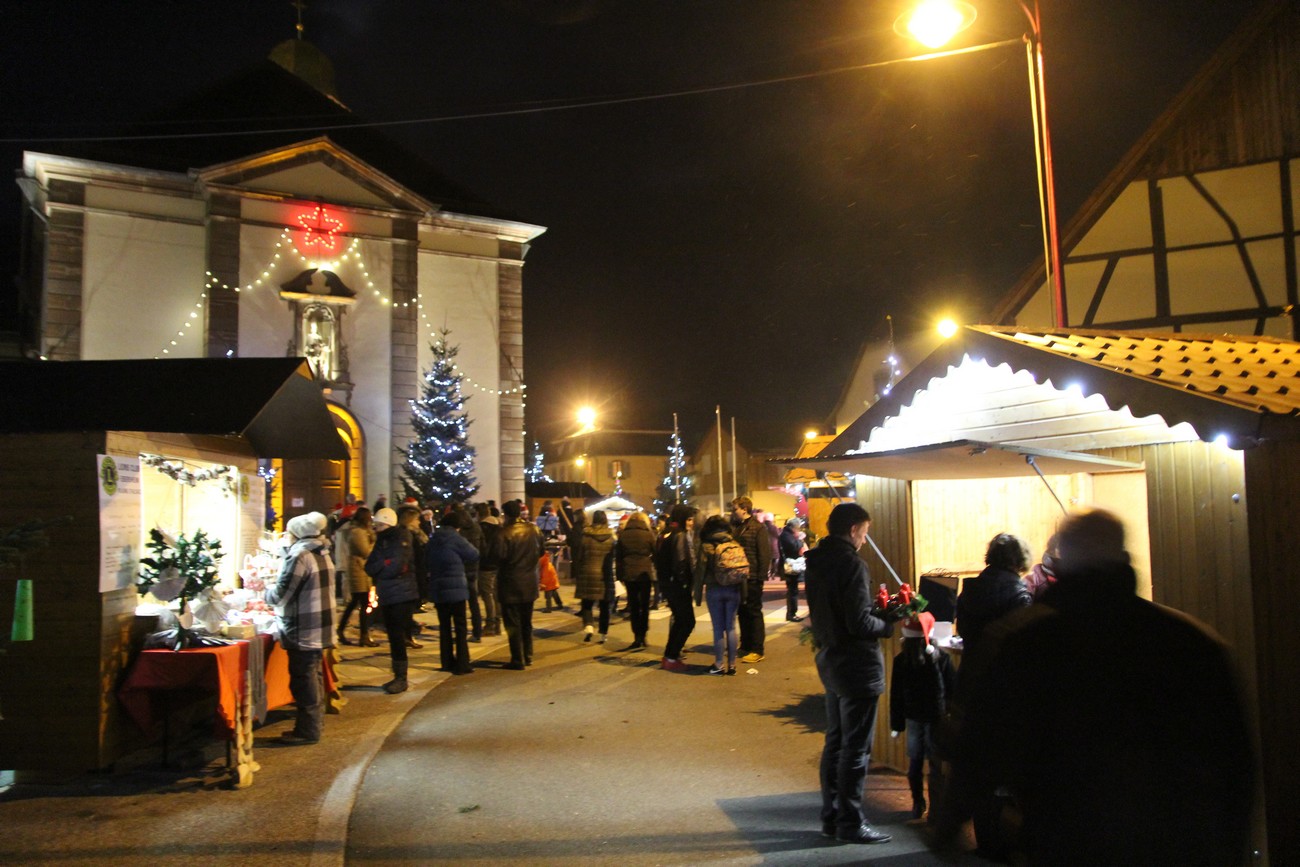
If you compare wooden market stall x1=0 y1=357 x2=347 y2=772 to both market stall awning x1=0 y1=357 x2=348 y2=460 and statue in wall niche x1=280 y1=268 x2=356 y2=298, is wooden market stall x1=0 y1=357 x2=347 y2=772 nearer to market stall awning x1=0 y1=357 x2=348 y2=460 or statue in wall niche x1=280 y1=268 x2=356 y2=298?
market stall awning x1=0 y1=357 x2=348 y2=460

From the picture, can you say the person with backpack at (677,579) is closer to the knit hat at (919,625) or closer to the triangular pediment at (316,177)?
the knit hat at (919,625)

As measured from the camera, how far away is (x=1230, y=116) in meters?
12.7

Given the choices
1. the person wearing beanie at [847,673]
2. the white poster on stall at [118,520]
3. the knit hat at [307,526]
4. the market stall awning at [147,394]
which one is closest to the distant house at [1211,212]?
the person wearing beanie at [847,673]

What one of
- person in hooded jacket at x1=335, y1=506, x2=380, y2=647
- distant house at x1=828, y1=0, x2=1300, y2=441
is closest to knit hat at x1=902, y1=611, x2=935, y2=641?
distant house at x1=828, y1=0, x2=1300, y2=441

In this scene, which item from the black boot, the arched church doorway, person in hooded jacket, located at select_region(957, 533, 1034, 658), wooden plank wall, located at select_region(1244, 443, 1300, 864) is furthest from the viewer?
the arched church doorway

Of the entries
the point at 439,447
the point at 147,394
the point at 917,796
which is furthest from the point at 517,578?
the point at 439,447

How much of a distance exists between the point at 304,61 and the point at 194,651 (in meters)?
31.4

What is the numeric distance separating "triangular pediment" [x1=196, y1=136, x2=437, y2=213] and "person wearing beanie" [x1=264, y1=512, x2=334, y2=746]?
18.8m

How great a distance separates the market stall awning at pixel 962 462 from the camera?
225 inches

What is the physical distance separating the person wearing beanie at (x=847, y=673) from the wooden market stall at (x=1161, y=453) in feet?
3.38

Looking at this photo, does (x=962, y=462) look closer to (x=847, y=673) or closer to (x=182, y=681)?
(x=847, y=673)

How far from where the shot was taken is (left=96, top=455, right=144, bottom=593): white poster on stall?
21.5ft

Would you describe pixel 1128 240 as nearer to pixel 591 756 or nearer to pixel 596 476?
pixel 591 756

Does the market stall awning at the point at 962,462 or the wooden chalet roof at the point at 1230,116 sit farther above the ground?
the wooden chalet roof at the point at 1230,116
